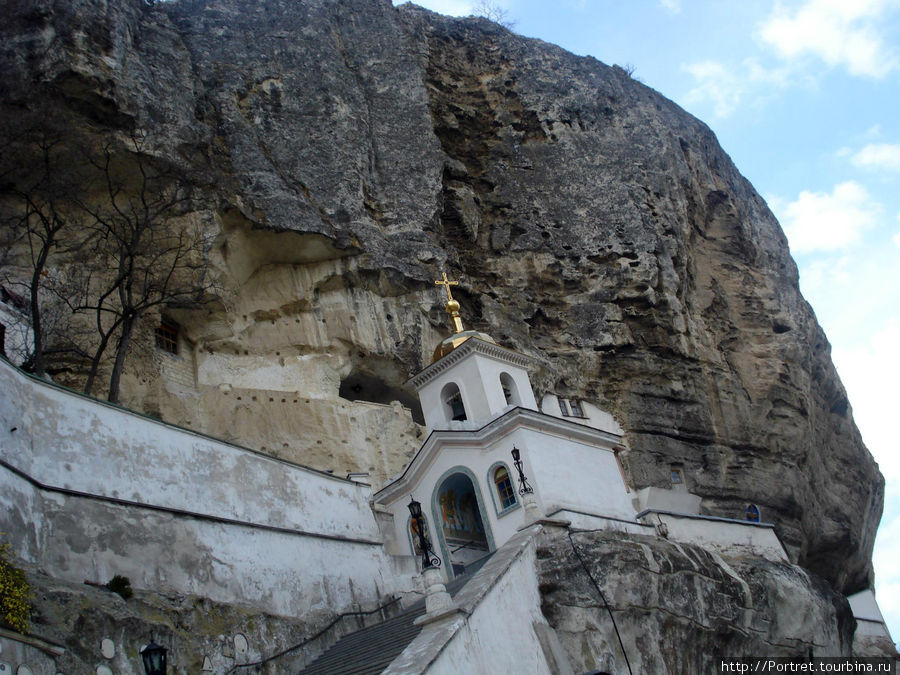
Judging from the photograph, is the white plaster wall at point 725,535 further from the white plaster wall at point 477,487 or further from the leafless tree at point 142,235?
the leafless tree at point 142,235

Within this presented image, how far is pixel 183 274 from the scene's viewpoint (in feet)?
67.3

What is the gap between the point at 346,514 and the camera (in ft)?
50.3

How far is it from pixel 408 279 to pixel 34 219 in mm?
9114

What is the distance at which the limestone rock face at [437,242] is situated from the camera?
20719 millimetres

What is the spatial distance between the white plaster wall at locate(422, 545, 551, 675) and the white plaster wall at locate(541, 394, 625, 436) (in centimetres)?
1128

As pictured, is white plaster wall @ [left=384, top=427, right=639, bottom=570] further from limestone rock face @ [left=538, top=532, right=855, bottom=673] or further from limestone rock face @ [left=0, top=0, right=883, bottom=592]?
limestone rock face @ [left=0, top=0, right=883, bottom=592]

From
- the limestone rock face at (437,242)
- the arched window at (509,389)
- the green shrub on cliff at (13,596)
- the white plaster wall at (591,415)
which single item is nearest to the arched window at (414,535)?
the arched window at (509,389)

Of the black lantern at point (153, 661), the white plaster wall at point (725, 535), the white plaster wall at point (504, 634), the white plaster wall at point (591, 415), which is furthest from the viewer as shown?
the white plaster wall at point (591, 415)

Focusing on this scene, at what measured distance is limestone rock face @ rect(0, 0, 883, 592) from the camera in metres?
20.7

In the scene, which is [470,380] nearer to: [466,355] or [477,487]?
[466,355]

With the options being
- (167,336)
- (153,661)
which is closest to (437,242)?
(167,336)

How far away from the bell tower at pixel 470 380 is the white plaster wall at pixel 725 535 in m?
3.94

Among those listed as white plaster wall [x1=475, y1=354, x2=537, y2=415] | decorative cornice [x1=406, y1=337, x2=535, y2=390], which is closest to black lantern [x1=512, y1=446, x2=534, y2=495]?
white plaster wall [x1=475, y1=354, x2=537, y2=415]

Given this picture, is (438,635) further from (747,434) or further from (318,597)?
(747,434)
